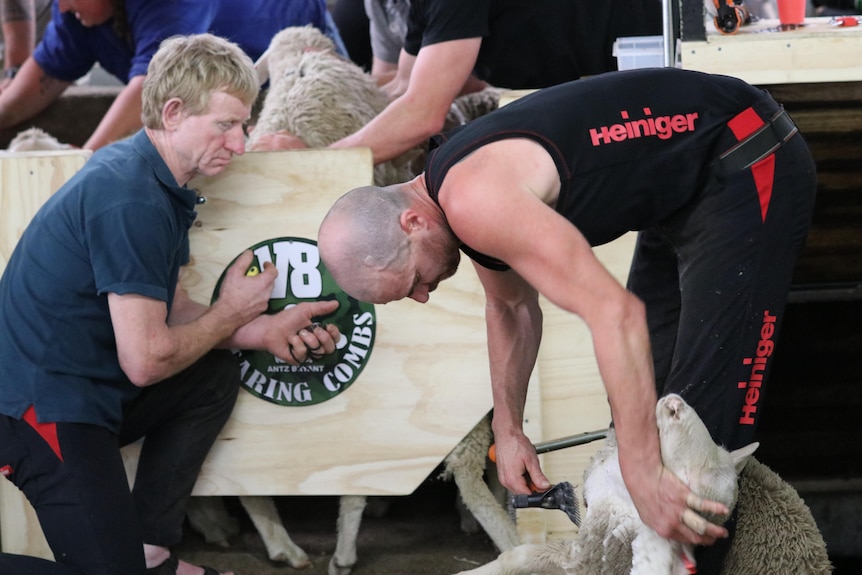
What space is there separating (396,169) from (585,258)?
1.62 m

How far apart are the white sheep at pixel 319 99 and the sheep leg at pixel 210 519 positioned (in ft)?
3.85

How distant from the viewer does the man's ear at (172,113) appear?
261cm

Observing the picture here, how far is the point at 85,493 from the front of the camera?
97.3 inches

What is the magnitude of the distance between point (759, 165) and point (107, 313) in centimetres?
157

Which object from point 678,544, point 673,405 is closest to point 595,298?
point 673,405

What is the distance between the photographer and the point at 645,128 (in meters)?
1.92

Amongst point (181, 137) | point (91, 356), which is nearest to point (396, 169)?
point (181, 137)

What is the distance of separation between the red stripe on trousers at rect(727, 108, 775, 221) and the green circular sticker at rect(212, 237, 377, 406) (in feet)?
4.30

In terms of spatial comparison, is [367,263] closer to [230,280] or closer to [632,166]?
[632,166]

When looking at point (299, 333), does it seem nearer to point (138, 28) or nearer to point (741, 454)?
point (741, 454)

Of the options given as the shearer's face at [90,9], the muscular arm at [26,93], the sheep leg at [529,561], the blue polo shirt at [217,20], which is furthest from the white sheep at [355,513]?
the muscular arm at [26,93]

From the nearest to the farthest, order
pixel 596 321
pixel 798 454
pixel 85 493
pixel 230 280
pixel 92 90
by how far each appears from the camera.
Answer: pixel 596 321 → pixel 85 493 → pixel 230 280 → pixel 798 454 → pixel 92 90

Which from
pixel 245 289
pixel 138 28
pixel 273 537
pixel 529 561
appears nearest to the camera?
pixel 529 561

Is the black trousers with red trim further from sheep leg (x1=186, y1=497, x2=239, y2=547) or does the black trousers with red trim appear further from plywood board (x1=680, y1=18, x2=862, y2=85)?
sheep leg (x1=186, y1=497, x2=239, y2=547)
